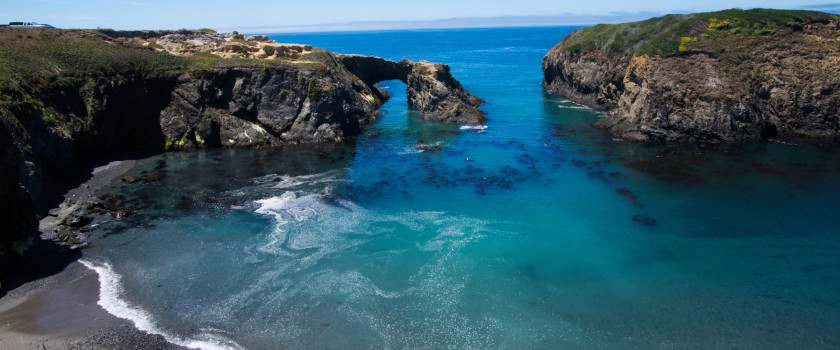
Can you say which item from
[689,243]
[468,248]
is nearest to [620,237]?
[689,243]

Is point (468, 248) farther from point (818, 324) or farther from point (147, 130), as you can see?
point (147, 130)

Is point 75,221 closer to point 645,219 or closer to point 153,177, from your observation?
point 153,177

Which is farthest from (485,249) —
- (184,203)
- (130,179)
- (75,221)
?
(130,179)

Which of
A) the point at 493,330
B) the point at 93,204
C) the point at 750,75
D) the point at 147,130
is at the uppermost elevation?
the point at 750,75

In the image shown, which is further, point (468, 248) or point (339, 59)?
point (339, 59)

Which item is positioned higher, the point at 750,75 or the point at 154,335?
the point at 750,75
